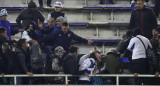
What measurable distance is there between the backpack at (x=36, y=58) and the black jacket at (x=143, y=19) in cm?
285

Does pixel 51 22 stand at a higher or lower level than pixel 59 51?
higher

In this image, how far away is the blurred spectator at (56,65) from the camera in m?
18.4

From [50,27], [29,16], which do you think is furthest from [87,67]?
[29,16]

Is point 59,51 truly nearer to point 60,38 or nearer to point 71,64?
point 71,64

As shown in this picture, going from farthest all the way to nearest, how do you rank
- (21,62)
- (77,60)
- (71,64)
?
1. (21,62)
2. (77,60)
3. (71,64)

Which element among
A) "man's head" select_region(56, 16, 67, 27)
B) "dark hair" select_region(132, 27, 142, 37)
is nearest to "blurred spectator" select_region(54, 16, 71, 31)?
"man's head" select_region(56, 16, 67, 27)

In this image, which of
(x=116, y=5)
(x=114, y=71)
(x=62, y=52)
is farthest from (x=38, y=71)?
(x=116, y=5)

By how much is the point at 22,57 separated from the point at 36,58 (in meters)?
0.37

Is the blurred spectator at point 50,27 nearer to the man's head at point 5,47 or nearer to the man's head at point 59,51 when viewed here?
the man's head at point 59,51

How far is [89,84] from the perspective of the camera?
730 inches

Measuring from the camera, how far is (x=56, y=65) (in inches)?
723

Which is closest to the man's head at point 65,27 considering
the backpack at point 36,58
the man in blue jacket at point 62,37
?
the man in blue jacket at point 62,37

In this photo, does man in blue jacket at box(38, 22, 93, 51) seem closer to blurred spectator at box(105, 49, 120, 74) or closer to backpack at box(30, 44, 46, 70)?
backpack at box(30, 44, 46, 70)

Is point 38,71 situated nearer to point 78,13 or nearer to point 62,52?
point 62,52
